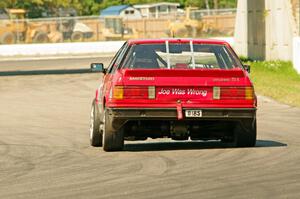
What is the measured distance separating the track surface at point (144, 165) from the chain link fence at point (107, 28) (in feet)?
182

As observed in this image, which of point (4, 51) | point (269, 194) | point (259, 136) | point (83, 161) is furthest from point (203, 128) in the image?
point (4, 51)

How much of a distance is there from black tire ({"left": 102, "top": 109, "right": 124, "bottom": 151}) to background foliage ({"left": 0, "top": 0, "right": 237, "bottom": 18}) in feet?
306

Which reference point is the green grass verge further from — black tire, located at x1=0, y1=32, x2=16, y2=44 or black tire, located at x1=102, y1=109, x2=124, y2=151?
black tire, located at x1=0, y1=32, x2=16, y2=44

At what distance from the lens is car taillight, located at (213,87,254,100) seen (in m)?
13.4

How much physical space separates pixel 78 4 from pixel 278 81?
91.9 meters

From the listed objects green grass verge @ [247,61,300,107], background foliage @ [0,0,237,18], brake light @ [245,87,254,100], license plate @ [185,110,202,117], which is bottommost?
background foliage @ [0,0,237,18]

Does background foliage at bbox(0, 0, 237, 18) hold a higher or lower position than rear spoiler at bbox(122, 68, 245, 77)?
lower

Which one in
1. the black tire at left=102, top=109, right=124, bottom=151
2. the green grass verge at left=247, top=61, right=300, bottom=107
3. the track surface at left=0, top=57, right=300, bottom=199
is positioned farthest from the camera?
the green grass verge at left=247, top=61, right=300, bottom=107

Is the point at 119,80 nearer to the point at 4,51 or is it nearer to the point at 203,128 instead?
the point at 203,128

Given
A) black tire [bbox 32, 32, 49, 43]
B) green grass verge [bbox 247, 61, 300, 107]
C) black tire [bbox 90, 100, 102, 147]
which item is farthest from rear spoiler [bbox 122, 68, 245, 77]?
black tire [bbox 32, 32, 49, 43]

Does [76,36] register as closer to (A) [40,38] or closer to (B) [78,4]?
(A) [40,38]

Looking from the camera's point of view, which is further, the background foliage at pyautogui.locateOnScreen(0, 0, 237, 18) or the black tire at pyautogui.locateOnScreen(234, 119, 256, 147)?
the background foliage at pyautogui.locateOnScreen(0, 0, 237, 18)

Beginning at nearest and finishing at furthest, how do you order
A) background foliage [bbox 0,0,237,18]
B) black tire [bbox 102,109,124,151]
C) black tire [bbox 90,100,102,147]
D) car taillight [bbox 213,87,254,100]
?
car taillight [bbox 213,87,254,100] < black tire [bbox 102,109,124,151] < black tire [bbox 90,100,102,147] < background foliage [bbox 0,0,237,18]

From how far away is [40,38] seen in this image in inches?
3012
